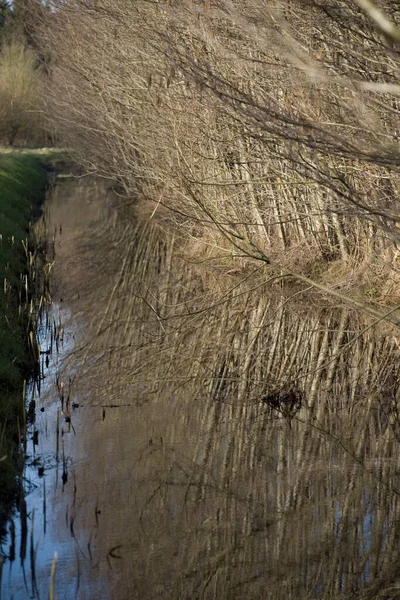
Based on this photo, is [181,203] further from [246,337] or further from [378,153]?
[378,153]

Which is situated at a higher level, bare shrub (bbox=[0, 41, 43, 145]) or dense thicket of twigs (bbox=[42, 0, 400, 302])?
bare shrub (bbox=[0, 41, 43, 145])

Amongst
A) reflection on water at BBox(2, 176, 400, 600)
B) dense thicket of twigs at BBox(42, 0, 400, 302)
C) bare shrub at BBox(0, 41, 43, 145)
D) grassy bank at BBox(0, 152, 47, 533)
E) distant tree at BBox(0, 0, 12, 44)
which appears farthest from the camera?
distant tree at BBox(0, 0, 12, 44)

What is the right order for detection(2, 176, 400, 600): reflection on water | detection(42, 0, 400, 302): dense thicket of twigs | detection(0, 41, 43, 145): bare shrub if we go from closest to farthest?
detection(2, 176, 400, 600): reflection on water < detection(42, 0, 400, 302): dense thicket of twigs < detection(0, 41, 43, 145): bare shrub

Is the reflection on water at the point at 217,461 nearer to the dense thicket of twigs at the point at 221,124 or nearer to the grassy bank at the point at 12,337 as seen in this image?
the grassy bank at the point at 12,337

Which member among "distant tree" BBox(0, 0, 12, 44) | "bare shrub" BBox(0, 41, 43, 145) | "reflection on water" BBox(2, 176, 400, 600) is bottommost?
"reflection on water" BBox(2, 176, 400, 600)

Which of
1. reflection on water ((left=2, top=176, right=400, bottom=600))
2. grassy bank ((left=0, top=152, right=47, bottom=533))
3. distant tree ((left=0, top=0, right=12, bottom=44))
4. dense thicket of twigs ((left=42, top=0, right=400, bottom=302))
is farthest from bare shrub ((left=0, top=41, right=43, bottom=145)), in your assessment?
reflection on water ((left=2, top=176, right=400, bottom=600))

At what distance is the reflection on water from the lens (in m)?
4.80

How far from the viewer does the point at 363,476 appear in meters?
6.04

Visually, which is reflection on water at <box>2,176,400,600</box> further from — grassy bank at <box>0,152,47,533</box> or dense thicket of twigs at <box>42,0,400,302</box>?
dense thicket of twigs at <box>42,0,400,302</box>

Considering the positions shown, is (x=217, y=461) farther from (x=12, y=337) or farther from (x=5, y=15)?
(x=5, y=15)

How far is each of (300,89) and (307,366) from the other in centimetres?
265

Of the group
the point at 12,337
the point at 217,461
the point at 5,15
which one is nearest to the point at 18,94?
the point at 5,15

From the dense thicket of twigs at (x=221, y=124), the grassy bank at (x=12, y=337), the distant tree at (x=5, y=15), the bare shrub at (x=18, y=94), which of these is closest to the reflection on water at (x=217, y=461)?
the grassy bank at (x=12, y=337)

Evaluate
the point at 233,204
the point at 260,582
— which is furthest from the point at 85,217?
the point at 260,582
